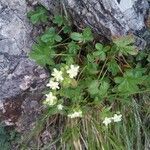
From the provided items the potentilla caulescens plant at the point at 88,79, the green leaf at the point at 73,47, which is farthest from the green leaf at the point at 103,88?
the green leaf at the point at 73,47

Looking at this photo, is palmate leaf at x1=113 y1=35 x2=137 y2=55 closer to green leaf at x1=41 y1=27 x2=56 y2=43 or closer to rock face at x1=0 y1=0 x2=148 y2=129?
rock face at x1=0 y1=0 x2=148 y2=129

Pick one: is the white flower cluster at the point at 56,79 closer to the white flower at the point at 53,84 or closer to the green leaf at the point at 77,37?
the white flower at the point at 53,84

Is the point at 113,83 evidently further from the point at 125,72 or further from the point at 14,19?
the point at 14,19

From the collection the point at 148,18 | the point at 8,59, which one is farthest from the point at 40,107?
the point at 148,18

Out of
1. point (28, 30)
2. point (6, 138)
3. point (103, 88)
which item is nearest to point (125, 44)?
point (103, 88)

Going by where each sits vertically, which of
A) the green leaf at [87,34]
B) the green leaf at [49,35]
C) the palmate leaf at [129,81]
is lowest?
the palmate leaf at [129,81]

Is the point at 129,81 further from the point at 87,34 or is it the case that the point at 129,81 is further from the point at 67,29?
the point at 67,29

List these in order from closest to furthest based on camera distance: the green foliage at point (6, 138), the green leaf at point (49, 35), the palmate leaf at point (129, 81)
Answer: the palmate leaf at point (129, 81), the green leaf at point (49, 35), the green foliage at point (6, 138)
